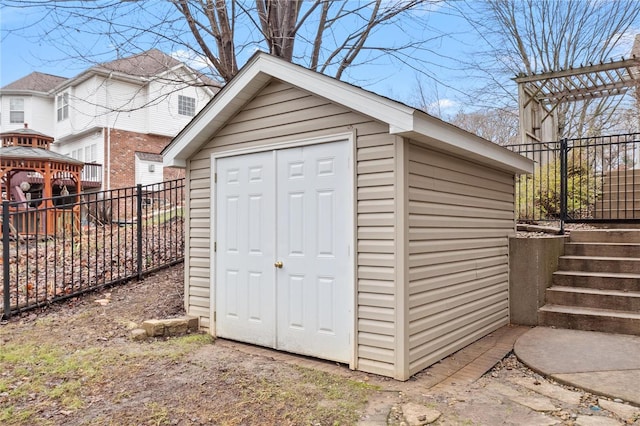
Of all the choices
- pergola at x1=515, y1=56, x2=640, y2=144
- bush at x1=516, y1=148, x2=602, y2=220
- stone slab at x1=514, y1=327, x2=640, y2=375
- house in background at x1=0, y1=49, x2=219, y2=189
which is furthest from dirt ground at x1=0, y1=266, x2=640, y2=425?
house in background at x1=0, y1=49, x2=219, y2=189

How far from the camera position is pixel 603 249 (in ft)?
19.0

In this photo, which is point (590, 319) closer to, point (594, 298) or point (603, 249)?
point (594, 298)

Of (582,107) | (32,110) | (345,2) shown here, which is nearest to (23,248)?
(345,2)

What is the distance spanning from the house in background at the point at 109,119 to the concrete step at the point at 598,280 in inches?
584

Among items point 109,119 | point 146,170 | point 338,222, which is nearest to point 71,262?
point 338,222

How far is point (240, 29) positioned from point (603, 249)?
6337 millimetres

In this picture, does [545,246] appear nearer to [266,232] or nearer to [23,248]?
[266,232]

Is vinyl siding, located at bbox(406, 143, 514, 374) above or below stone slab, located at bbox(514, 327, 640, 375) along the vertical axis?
above

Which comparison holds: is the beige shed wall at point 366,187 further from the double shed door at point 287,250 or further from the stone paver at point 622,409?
the stone paver at point 622,409

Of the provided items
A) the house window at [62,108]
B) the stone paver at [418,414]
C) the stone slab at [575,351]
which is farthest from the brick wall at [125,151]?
the stone paver at [418,414]

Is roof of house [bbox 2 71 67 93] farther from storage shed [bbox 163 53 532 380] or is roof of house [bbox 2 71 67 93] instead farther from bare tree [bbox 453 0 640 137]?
storage shed [bbox 163 53 532 380]

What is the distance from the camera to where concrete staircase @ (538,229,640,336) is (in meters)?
4.86

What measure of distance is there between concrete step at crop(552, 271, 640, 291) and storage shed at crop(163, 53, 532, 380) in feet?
2.73

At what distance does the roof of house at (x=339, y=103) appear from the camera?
3.53m
